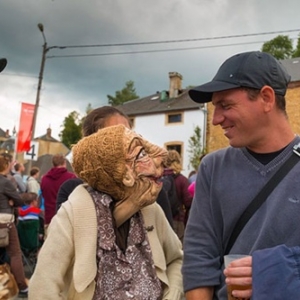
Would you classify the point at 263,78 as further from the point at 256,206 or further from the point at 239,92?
the point at 256,206

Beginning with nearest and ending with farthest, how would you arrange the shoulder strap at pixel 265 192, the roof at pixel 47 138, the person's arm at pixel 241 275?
1. the person's arm at pixel 241 275
2. the shoulder strap at pixel 265 192
3. the roof at pixel 47 138

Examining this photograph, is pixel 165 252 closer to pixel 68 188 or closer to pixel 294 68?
pixel 68 188

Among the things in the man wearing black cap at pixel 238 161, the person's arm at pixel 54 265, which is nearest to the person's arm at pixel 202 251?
the man wearing black cap at pixel 238 161

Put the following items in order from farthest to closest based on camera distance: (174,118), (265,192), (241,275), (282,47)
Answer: (282,47), (174,118), (265,192), (241,275)

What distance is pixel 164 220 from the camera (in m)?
2.48

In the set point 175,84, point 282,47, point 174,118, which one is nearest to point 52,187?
point 174,118

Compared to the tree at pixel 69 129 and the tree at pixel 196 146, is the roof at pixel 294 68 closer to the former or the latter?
the tree at pixel 196 146

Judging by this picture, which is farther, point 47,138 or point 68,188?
point 47,138

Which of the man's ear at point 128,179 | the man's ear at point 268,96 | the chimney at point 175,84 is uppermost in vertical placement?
the chimney at point 175,84

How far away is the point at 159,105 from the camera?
4131cm

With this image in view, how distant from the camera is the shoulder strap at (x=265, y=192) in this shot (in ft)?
5.95

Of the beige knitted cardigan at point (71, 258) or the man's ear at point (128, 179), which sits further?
the man's ear at point (128, 179)

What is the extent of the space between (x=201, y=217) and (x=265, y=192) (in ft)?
0.93

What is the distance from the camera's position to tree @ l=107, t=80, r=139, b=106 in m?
66.9
